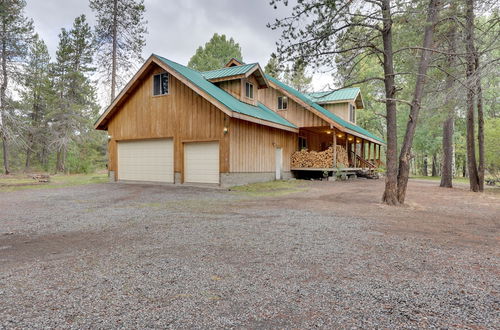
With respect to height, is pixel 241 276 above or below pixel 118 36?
below

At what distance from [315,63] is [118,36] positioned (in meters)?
17.3

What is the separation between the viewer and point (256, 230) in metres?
5.06

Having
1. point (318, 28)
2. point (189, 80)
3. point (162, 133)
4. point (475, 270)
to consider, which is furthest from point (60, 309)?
point (162, 133)

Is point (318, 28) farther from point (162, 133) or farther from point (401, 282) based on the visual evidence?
point (162, 133)

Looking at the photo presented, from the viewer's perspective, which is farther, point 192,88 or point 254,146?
point 254,146

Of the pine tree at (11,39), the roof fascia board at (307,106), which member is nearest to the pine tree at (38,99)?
the pine tree at (11,39)

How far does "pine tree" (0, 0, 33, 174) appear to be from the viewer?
18.0m

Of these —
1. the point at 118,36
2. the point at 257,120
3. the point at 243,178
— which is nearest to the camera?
the point at 257,120

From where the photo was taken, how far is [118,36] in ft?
64.5

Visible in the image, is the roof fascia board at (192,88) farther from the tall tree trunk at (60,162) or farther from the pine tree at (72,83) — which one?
the tall tree trunk at (60,162)

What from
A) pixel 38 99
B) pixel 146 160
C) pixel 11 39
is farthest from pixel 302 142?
pixel 38 99

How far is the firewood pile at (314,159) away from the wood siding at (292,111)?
1.91 metres

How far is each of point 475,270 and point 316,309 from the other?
7.41 ft

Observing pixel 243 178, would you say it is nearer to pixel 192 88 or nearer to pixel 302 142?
pixel 192 88
